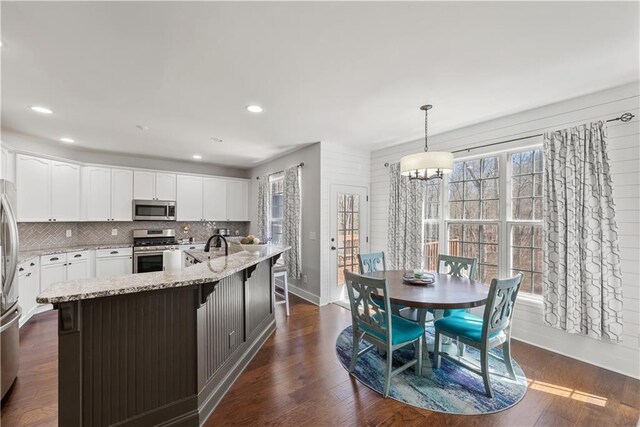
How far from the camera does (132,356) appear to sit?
5.67 feet

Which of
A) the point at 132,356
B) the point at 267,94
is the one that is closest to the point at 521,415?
the point at 132,356

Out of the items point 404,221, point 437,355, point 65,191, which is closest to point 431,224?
point 404,221

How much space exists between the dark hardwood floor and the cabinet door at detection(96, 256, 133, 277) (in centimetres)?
Result: 195

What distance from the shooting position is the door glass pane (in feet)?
15.7

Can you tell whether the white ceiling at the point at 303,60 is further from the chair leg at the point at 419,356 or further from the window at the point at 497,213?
the chair leg at the point at 419,356

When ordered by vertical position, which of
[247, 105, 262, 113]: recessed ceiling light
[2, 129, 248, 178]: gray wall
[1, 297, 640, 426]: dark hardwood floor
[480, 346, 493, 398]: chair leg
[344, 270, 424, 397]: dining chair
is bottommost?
[1, 297, 640, 426]: dark hardwood floor

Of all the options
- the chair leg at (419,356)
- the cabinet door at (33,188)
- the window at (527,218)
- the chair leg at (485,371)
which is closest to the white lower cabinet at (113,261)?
the cabinet door at (33,188)

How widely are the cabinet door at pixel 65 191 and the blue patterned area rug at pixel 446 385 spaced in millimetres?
4940

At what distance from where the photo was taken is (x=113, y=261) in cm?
502

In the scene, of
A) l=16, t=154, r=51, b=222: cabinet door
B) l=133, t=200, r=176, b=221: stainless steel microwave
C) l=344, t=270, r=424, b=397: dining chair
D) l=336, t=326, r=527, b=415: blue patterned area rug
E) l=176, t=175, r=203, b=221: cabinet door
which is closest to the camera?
l=336, t=326, r=527, b=415: blue patterned area rug

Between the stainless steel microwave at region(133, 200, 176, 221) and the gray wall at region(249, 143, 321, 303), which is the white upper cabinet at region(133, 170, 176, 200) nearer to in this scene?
the stainless steel microwave at region(133, 200, 176, 221)

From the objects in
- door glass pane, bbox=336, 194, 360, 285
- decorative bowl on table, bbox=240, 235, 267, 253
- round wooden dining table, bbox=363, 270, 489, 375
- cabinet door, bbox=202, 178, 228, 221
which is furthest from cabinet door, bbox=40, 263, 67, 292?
round wooden dining table, bbox=363, 270, 489, 375

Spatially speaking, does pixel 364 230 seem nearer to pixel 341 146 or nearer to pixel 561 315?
pixel 341 146

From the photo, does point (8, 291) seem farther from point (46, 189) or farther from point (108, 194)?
point (108, 194)
